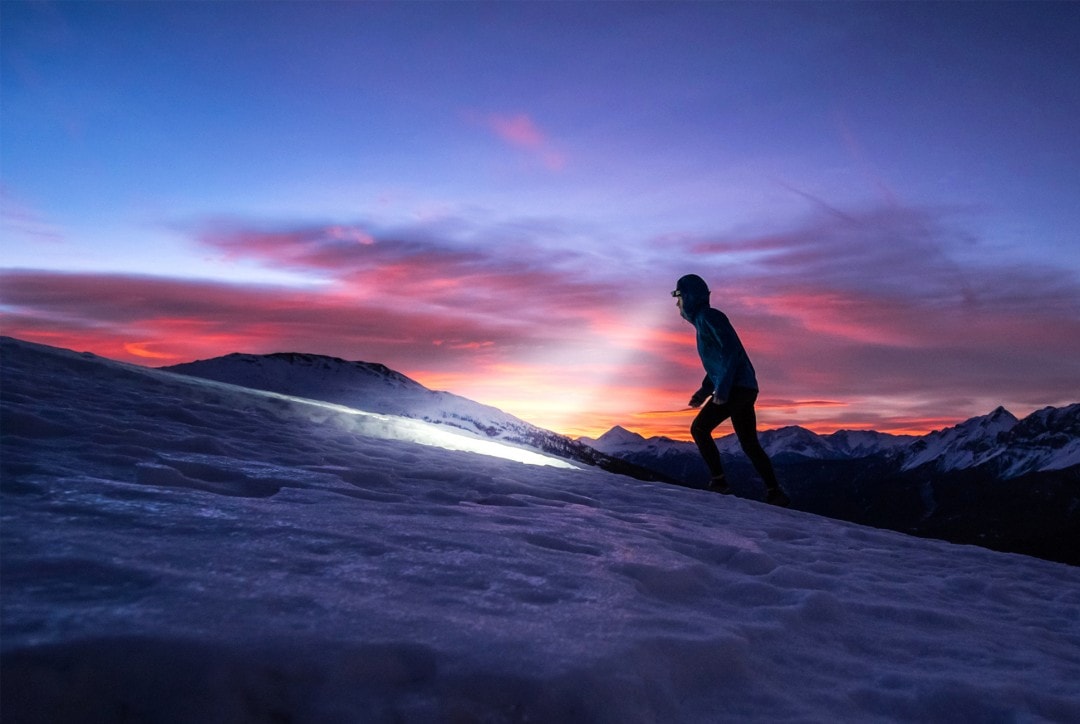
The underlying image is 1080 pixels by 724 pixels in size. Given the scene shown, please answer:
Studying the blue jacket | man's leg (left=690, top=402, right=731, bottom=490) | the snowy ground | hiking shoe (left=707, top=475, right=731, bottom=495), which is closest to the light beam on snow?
man's leg (left=690, top=402, right=731, bottom=490)

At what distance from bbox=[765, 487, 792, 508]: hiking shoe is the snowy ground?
144 inches

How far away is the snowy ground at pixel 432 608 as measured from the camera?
2.05 m

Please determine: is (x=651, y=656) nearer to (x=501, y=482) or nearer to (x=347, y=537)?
(x=347, y=537)

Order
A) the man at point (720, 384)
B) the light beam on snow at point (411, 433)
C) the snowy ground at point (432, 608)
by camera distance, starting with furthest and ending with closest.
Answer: the man at point (720, 384) < the light beam on snow at point (411, 433) < the snowy ground at point (432, 608)

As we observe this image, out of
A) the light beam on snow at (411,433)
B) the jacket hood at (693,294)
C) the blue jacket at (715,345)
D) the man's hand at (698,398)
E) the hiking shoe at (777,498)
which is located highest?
the jacket hood at (693,294)

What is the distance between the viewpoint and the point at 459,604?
2793 millimetres

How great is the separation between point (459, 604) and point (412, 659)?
21.5 inches

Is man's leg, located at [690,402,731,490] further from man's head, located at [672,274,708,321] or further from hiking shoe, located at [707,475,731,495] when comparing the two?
man's head, located at [672,274,708,321]

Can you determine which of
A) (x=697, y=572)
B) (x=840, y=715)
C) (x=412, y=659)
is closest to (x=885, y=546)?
(x=697, y=572)

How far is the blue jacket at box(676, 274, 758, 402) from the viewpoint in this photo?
9.75 metres

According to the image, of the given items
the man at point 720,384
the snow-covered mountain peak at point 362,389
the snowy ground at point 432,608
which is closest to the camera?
the snowy ground at point 432,608

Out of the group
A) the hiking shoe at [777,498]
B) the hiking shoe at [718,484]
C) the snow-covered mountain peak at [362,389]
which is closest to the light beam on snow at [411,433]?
the hiking shoe at [718,484]

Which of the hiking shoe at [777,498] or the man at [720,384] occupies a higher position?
the man at [720,384]

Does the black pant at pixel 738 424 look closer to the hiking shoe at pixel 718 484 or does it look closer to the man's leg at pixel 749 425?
the man's leg at pixel 749 425
